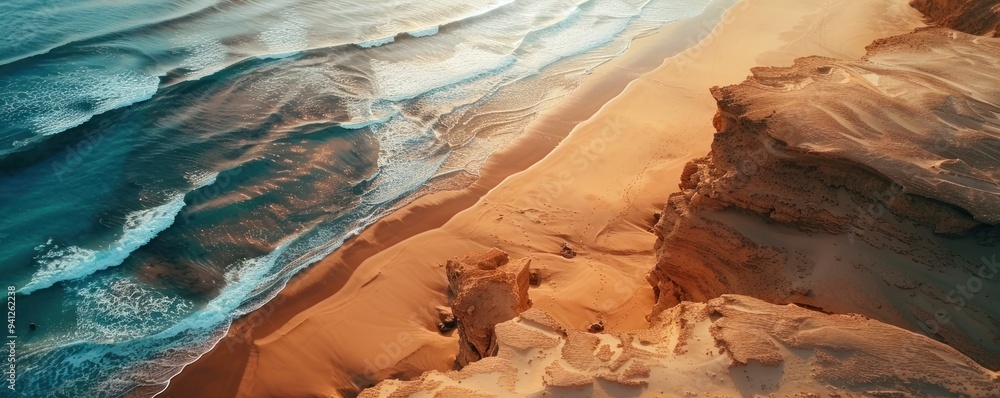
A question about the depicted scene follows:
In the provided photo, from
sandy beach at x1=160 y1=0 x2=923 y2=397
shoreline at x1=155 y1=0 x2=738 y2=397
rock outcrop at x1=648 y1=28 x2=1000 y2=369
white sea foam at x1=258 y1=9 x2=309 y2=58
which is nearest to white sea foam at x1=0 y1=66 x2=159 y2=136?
white sea foam at x1=258 y1=9 x2=309 y2=58

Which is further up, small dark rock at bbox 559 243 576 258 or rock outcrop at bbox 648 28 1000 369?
rock outcrop at bbox 648 28 1000 369

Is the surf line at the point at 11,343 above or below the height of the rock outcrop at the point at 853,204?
below

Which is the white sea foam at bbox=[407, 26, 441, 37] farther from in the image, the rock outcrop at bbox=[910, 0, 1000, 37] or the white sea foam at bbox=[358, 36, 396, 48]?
the rock outcrop at bbox=[910, 0, 1000, 37]

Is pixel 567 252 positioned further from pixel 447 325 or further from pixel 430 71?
pixel 430 71

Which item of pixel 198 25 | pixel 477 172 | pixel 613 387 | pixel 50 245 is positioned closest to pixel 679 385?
pixel 613 387

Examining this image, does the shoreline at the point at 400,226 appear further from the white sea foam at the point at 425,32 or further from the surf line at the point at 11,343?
the white sea foam at the point at 425,32

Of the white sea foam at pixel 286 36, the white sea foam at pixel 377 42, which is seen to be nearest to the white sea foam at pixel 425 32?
the white sea foam at pixel 377 42

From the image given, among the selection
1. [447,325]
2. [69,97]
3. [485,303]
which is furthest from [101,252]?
[485,303]
